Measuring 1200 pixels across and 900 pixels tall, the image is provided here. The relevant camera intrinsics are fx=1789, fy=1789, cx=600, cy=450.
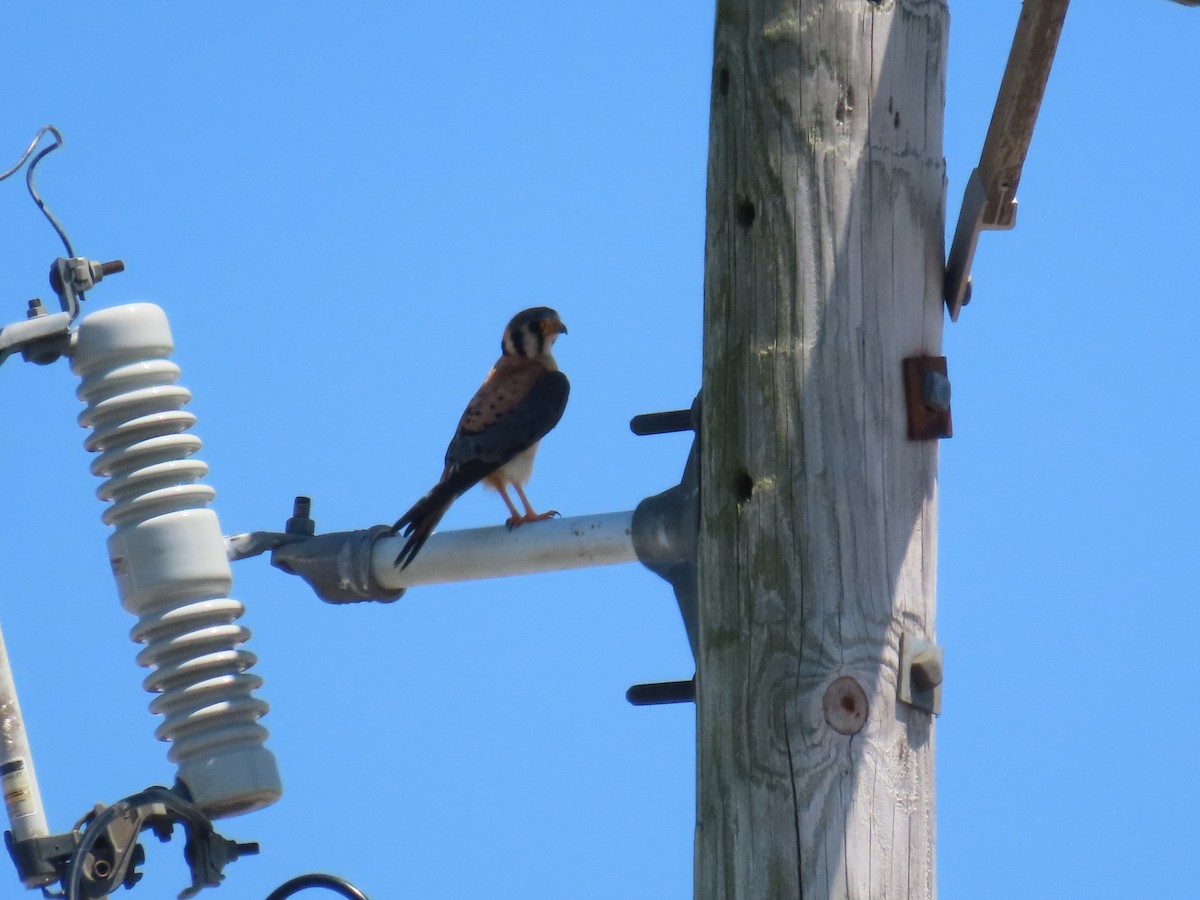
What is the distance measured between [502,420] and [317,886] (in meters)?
3.39

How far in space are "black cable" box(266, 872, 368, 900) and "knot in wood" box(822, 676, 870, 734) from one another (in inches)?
43.2

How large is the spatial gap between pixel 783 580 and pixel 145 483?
1907 mm

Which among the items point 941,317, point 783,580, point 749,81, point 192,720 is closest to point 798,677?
point 783,580

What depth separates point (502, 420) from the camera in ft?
22.4

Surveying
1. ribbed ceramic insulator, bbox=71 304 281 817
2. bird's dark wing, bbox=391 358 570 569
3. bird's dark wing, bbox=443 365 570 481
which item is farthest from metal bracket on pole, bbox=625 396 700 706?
bird's dark wing, bbox=443 365 570 481

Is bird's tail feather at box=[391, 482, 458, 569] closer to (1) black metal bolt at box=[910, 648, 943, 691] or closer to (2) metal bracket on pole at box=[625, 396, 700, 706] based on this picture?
(2) metal bracket on pole at box=[625, 396, 700, 706]

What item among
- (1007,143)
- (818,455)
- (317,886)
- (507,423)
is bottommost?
(317,886)

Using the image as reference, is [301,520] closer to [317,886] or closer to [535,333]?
[317,886]

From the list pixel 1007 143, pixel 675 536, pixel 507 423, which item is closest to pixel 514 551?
pixel 675 536

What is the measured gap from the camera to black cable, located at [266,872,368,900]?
3.53 meters

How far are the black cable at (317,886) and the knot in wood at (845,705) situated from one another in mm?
1097

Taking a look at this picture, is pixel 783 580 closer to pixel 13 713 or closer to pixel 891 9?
pixel 891 9

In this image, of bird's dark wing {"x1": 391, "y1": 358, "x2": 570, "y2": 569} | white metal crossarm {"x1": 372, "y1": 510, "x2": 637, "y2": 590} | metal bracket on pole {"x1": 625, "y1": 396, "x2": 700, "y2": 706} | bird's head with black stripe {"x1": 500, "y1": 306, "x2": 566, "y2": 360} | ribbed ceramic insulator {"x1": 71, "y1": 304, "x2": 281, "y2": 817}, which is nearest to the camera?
metal bracket on pole {"x1": 625, "y1": 396, "x2": 700, "y2": 706}

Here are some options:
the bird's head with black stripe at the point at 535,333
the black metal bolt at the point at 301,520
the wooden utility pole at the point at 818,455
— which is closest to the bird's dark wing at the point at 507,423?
the bird's head with black stripe at the point at 535,333
